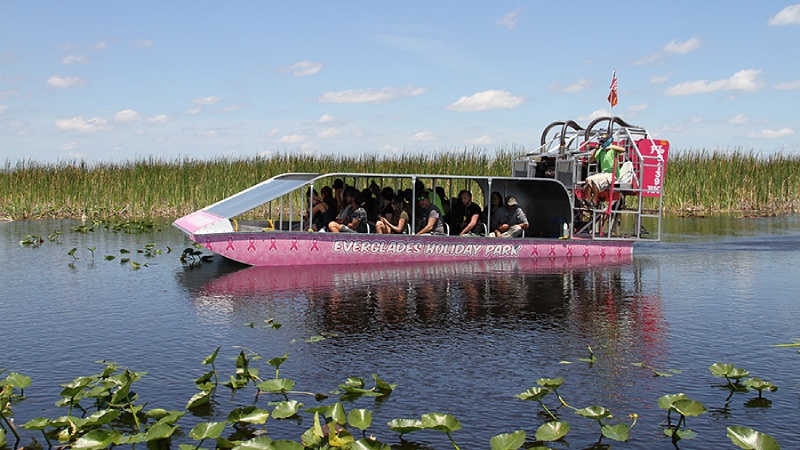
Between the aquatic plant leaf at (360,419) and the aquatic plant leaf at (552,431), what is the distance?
1.21 metres

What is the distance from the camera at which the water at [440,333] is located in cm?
682

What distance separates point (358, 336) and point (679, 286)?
20.0 feet

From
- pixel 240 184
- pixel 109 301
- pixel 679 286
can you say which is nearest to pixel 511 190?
pixel 679 286

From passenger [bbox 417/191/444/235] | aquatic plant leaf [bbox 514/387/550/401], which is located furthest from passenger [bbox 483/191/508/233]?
aquatic plant leaf [bbox 514/387/550/401]

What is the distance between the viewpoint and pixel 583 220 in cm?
1825

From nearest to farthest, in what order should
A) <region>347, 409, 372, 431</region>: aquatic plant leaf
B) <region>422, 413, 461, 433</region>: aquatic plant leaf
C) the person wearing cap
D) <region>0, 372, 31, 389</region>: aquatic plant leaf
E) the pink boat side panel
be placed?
<region>422, 413, 461, 433</region>: aquatic plant leaf, <region>347, 409, 372, 431</region>: aquatic plant leaf, <region>0, 372, 31, 389</region>: aquatic plant leaf, the pink boat side panel, the person wearing cap

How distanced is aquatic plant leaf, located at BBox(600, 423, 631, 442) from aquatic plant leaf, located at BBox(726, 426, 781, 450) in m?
0.69

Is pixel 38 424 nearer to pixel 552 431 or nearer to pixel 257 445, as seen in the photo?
pixel 257 445

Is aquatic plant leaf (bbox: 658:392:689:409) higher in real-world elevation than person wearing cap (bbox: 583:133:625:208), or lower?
lower

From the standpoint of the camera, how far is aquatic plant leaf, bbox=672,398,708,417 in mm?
6172

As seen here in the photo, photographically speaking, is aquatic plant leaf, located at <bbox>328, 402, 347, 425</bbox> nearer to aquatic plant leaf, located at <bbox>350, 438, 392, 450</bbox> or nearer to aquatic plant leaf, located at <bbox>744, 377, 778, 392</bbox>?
aquatic plant leaf, located at <bbox>350, 438, 392, 450</bbox>

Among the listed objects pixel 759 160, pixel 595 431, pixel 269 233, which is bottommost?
pixel 595 431

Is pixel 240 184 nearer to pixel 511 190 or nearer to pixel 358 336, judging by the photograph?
pixel 511 190

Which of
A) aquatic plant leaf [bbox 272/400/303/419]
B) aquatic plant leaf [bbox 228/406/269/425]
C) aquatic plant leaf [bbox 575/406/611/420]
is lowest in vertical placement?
aquatic plant leaf [bbox 228/406/269/425]
